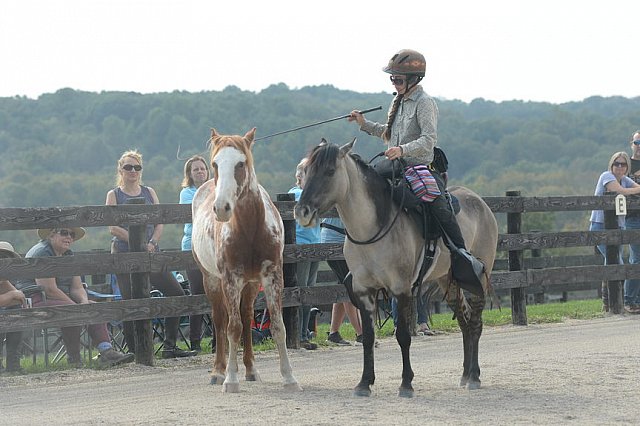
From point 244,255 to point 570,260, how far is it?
1243cm

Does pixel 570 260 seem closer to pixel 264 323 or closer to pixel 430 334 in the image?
pixel 430 334

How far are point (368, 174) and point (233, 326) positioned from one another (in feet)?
5.32

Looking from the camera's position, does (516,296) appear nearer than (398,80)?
No

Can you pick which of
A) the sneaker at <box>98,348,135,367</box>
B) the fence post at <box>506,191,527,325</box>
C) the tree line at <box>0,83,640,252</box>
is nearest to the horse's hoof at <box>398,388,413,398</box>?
the sneaker at <box>98,348,135,367</box>

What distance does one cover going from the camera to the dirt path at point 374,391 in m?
6.71

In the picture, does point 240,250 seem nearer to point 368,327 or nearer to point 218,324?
point 218,324

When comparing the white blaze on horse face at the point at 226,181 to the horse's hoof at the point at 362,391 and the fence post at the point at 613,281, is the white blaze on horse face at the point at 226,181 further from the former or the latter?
the fence post at the point at 613,281

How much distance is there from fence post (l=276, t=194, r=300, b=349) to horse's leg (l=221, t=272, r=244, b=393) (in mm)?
2778

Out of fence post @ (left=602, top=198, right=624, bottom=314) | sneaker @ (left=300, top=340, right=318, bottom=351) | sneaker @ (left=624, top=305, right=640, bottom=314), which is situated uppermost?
fence post @ (left=602, top=198, right=624, bottom=314)

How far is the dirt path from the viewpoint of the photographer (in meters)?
6.71

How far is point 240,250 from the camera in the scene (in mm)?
8273

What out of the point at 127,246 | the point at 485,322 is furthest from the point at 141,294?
the point at 485,322

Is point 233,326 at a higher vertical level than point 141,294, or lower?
lower

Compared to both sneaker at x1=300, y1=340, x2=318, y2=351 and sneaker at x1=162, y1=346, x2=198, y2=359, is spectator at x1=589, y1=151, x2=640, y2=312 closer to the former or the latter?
sneaker at x1=300, y1=340, x2=318, y2=351
